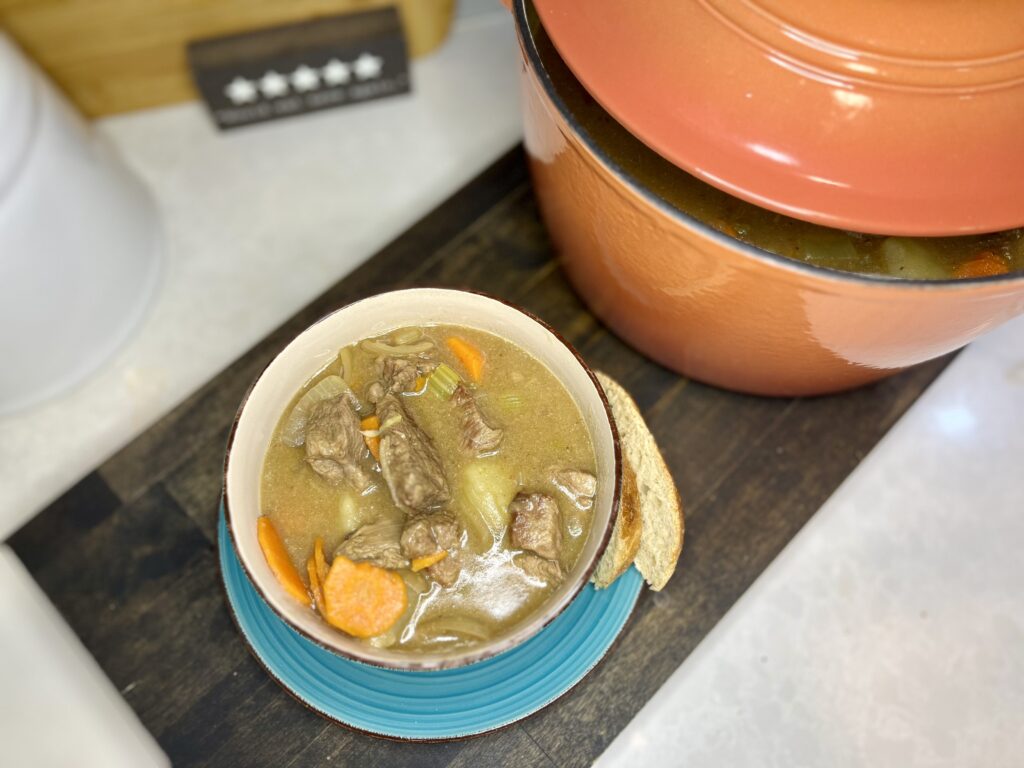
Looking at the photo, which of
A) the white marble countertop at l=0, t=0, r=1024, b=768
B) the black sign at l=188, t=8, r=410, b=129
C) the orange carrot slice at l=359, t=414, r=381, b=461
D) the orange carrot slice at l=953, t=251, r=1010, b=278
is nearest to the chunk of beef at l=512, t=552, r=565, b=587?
the orange carrot slice at l=359, t=414, r=381, b=461

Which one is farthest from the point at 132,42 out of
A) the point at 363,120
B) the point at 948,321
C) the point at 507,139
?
→ the point at 948,321

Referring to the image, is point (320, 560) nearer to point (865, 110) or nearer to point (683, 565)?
point (683, 565)

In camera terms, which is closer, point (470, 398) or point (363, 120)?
point (470, 398)

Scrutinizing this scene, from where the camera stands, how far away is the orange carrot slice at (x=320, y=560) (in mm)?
1182

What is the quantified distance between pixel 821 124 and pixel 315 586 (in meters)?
0.87

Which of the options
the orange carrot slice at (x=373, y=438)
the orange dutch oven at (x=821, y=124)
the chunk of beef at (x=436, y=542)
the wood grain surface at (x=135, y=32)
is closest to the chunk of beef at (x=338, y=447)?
the orange carrot slice at (x=373, y=438)

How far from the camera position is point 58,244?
152 cm

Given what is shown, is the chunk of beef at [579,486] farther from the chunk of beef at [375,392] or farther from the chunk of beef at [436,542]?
the chunk of beef at [375,392]

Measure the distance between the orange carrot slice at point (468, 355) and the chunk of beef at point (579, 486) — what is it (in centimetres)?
21

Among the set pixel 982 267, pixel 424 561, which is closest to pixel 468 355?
pixel 424 561

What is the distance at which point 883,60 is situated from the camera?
1.02 m

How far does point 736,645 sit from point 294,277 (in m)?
1.10

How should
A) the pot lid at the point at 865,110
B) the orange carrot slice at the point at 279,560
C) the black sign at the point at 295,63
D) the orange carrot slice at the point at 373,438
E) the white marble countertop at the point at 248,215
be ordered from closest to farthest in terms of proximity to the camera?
1. the pot lid at the point at 865,110
2. the orange carrot slice at the point at 279,560
3. the orange carrot slice at the point at 373,438
4. the white marble countertop at the point at 248,215
5. the black sign at the point at 295,63

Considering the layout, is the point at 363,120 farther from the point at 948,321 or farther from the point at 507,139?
the point at 948,321
